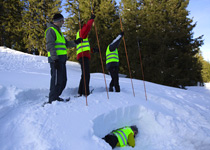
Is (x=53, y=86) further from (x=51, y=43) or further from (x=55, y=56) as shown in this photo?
(x=51, y=43)

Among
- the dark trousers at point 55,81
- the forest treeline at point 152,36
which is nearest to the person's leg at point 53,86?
the dark trousers at point 55,81

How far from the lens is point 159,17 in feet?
41.1

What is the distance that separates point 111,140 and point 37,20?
63.9 ft

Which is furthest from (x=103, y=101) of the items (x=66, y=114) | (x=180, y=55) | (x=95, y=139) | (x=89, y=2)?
(x=89, y=2)

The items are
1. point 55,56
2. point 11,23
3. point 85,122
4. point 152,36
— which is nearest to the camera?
point 85,122

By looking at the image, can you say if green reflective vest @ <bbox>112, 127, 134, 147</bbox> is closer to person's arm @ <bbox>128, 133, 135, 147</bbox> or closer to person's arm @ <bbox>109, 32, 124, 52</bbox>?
person's arm @ <bbox>128, 133, 135, 147</bbox>

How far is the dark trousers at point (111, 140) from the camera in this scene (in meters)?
2.79

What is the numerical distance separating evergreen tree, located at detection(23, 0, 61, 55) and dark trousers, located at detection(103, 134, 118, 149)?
16954 millimetres

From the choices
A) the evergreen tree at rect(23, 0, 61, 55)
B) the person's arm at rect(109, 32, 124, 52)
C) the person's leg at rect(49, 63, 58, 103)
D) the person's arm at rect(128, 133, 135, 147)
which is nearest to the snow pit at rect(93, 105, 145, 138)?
the person's arm at rect(128, 133, 135, 147)

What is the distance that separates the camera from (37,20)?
726 inches

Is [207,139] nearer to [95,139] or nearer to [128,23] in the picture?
[95,139]

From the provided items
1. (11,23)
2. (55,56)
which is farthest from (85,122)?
(11,23)

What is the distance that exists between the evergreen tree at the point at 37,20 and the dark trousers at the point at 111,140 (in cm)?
1695

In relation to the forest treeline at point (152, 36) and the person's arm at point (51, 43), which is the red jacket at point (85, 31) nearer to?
the person's arm at point (51, 43)
